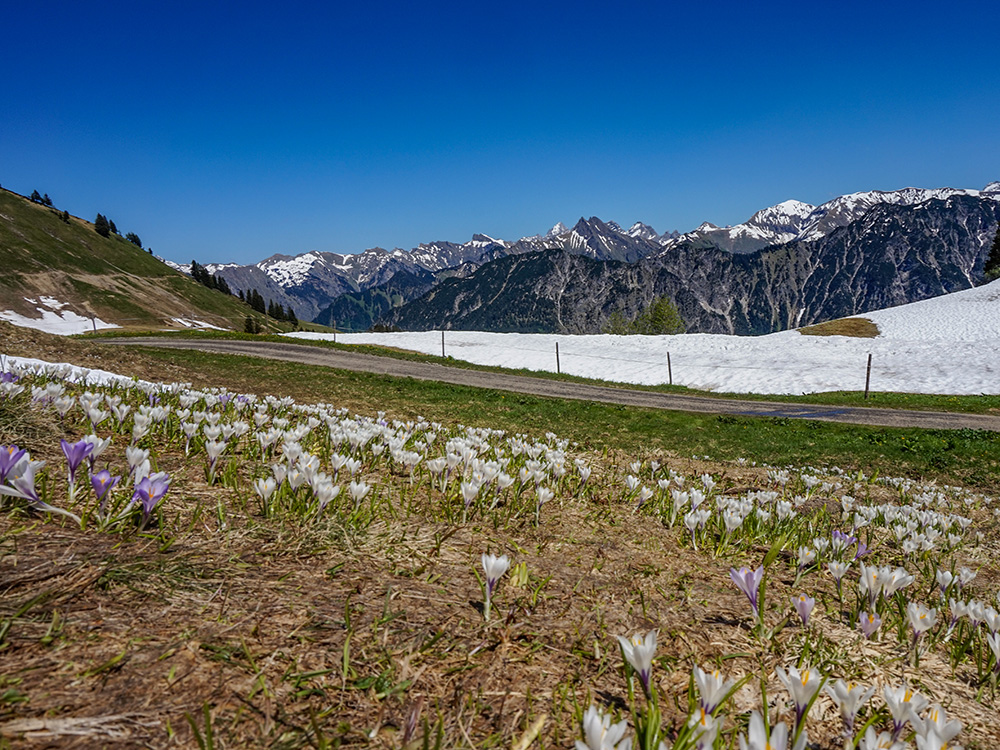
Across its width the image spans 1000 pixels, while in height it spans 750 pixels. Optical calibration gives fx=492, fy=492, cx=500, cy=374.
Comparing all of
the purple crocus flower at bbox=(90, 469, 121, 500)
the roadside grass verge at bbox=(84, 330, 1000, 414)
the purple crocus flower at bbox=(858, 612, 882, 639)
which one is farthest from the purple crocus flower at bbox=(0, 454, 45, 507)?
the roadside grass verge at bbox=(84, 330, 1000, 414)

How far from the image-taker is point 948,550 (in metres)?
4.77

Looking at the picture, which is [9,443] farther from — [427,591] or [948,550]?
[948,550]

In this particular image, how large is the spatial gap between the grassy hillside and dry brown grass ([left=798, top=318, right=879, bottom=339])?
97.7 metres

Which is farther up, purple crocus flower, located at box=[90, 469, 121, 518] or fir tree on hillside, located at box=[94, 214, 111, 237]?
fir tree on hillside, located at box=[94, 214, 111, 237]

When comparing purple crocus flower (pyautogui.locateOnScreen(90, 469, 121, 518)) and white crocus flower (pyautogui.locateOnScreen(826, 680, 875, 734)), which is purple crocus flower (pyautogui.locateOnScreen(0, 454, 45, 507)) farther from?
white crocus flower (pyautogui.locateOnScreen(826, 680, 875, 734))

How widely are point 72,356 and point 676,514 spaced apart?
14061 mm

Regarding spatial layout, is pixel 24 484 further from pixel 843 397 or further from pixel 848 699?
pixel 843 397

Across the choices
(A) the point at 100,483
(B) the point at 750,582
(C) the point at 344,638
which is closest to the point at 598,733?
(C) the point at 344,638

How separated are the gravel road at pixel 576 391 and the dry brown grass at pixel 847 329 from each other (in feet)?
107

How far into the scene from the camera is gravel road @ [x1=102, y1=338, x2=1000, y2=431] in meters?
20.5

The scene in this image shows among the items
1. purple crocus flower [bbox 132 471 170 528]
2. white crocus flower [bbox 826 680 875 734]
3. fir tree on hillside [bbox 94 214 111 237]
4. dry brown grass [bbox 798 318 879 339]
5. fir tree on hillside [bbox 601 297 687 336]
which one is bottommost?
white crocus flower [bbox 826 680 875 734]

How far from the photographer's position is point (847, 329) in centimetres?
5244

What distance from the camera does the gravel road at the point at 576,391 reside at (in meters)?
20.5

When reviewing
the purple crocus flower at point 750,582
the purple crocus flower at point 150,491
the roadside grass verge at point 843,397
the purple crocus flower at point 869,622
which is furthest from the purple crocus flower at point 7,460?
the roadside grass verge at point 843,397
